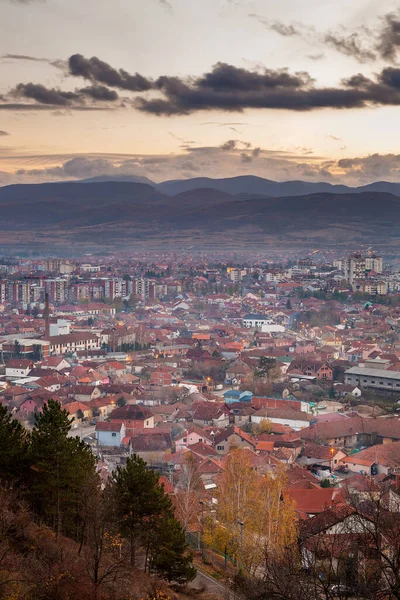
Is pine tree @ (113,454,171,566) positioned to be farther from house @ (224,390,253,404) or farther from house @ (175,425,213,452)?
house @ (224,390,253,404)

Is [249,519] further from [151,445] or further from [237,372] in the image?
[237,372]

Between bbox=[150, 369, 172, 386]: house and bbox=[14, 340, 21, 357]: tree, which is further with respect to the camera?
bbox=[14, 340, 21, 357]: tree

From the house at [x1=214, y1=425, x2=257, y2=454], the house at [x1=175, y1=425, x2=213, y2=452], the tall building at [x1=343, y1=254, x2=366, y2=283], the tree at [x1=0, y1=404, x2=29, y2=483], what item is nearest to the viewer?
the tree at [x1=0, y1=404, x2=29, y2=483]

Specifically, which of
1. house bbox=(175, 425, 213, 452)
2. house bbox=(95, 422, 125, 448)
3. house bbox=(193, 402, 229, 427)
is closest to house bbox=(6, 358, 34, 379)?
house bbox=(193, 402, 229, 427)

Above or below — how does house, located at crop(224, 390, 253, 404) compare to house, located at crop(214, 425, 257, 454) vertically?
below

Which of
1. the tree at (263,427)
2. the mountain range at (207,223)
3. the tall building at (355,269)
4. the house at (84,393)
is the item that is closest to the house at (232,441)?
the tree at (263,427)

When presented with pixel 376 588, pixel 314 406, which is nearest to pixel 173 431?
pixel 314 406

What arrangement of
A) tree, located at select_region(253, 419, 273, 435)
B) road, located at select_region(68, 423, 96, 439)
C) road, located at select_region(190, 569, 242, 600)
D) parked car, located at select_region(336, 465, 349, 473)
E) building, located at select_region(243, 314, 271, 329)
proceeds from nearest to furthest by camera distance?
road, located at select_region(190, 569, 242, 600) < parked car, located at select_region(336, 465, 349, 473) < road, located at select_region(68, 423, 96, 439) < tree, located at select_region(253, 419, 273, 435) < building, located at select_region(243, 314, 271, 329)
